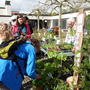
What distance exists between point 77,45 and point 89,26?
0.51m

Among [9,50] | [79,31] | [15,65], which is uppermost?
[79,31]

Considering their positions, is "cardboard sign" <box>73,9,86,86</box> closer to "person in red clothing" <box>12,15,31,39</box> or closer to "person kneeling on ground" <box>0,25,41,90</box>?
"person kneeling on ground" <box>0,25,41,90</box>

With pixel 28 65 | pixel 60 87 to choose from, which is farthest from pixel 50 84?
pixel 28 65

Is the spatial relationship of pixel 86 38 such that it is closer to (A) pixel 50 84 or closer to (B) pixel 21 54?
(B) pixel 21 54

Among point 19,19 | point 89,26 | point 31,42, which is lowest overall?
point 31,42

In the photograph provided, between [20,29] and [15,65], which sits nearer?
[15,65]

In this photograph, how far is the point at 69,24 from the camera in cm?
288

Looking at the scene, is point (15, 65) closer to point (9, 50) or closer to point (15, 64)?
point (15, 64)

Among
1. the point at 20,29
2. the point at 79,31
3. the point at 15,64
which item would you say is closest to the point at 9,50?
the point at 15,64

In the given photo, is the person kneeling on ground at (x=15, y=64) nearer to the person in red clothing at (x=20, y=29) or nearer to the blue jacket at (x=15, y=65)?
the blue jacket at (x=15, y=65)

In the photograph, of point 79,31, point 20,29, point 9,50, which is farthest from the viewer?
point 20,29

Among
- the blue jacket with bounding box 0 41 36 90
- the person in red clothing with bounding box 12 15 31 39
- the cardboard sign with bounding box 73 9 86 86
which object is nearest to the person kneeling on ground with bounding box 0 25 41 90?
the blue jacket with bounding box 0 41 36 90

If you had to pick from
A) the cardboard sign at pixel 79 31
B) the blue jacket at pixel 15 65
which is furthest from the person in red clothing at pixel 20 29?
the blue jacket at pixel 15 65

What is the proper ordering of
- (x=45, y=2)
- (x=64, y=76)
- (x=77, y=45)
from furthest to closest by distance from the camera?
(x=45, y=2)
(x=64, y=76)
(x=77, y=45)
